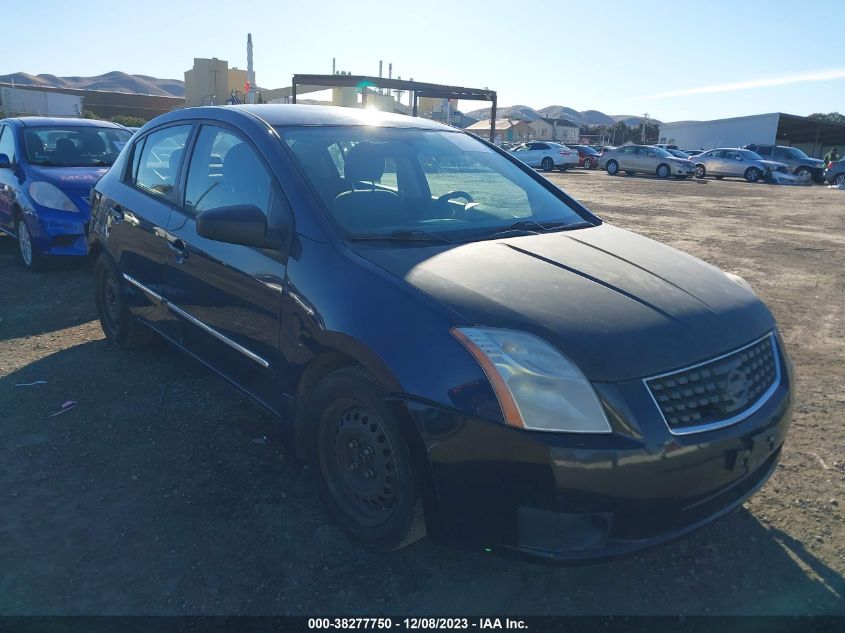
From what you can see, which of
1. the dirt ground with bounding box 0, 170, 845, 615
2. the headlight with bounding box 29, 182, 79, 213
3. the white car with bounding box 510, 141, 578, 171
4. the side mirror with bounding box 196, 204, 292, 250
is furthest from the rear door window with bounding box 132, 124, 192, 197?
the white car with bounding box 510, 141, 578, 171

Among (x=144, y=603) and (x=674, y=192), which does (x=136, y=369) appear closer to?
(x=144, y=603)

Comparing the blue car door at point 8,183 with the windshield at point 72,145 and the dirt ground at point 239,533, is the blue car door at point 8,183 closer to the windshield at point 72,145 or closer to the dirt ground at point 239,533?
the windshield at point 72,145

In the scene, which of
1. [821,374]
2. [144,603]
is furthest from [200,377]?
[821,374]

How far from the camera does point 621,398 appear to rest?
6.88 ft

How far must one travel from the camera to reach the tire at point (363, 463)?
238cm

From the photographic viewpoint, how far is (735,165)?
1235 inches

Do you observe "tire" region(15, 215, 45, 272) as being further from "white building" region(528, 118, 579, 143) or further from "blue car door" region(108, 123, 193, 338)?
"white building" region(528, 118, 579, 143)

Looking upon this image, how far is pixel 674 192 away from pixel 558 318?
22.0m

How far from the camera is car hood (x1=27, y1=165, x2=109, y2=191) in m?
6.86

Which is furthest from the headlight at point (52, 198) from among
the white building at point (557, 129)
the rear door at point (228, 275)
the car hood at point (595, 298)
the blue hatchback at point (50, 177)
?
the white building at point (557, 129)

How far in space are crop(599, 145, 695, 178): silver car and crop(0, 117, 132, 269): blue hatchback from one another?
27717mm

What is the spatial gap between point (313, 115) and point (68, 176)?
4.78 metres

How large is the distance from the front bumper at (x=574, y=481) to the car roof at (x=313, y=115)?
187 centimetres

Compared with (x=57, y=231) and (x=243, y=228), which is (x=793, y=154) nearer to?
(x=57, y=231)
